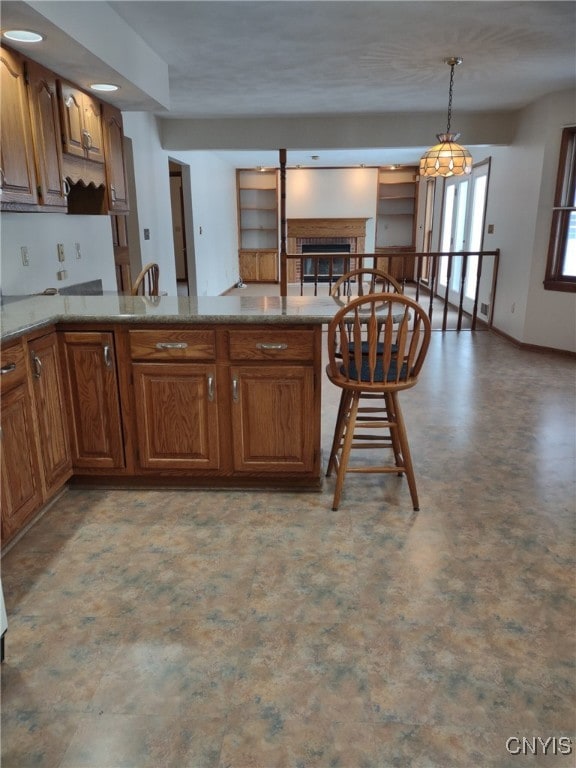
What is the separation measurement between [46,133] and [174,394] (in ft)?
4.78

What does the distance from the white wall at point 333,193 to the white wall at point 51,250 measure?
7.43 metres

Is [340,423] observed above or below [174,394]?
below

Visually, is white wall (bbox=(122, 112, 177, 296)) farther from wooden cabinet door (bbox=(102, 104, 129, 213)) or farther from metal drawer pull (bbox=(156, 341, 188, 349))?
metal drawer pull (bbox=(156, 341, 188, 349))

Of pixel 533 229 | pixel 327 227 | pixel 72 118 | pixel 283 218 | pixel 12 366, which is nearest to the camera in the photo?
pixel 12 366

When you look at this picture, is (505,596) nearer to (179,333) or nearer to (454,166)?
(179,333)

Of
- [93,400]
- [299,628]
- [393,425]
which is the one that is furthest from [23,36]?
[299,628]

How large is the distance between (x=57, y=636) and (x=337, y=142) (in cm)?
579

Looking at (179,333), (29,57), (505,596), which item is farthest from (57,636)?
(29,57)

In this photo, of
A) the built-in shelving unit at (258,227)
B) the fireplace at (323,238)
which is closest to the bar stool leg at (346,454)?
the fireplace at (323,238)

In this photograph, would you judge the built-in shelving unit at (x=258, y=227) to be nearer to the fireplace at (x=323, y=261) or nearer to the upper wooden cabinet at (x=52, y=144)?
the fireplace at (x=323, y=261)

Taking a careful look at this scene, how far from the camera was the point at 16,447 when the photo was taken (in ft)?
6.74

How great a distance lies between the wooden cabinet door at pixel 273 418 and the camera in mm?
2418

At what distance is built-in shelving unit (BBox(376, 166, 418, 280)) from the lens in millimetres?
11086

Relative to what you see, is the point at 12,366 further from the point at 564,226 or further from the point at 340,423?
the point at 564,226
